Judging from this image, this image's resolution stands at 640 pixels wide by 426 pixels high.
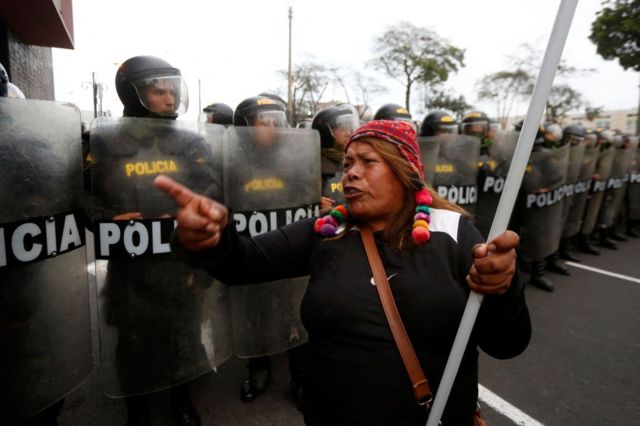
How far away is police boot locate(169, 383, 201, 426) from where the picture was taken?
2465mm

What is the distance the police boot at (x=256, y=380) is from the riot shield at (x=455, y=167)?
8.07 feet

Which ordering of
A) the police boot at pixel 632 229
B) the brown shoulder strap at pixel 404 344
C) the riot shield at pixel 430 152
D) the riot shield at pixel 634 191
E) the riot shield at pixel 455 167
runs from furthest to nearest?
the police boot at pixel 632 229 → the riot shield at pixel 634 191 → the riot shield at pixel 455 167 → the riot shield at pixel 430 152 → the brown shoulder strap at pixel 404 344

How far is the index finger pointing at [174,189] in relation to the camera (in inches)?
40.8

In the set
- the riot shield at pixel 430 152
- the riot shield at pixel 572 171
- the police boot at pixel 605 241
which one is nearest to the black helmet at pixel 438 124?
the riot shield at pixel 430 152

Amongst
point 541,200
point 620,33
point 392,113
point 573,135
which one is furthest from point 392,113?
point 620,33

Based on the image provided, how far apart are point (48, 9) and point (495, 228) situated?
31.5 feet

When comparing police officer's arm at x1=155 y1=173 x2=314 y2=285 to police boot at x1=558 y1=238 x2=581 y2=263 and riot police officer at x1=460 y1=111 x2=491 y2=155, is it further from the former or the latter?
police boot at x1=558 y1=238 x2=581 y2=263

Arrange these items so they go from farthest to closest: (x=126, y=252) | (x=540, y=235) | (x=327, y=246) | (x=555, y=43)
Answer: (x=540, y=235)
(x=126, y=252)
(x=327, y=246)
(x=555, y=43)

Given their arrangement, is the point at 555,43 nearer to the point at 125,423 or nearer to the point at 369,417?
the point at 369,417

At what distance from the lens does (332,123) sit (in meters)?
3.37

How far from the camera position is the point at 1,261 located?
1.66 metres

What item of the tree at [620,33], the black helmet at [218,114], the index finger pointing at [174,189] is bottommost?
the index finger pointing at [174,189]

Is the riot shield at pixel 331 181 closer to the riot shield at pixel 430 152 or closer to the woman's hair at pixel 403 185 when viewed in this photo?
the riot shield at pixel 430 152

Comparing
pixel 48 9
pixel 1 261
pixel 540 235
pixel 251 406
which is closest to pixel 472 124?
pixel 540 235
